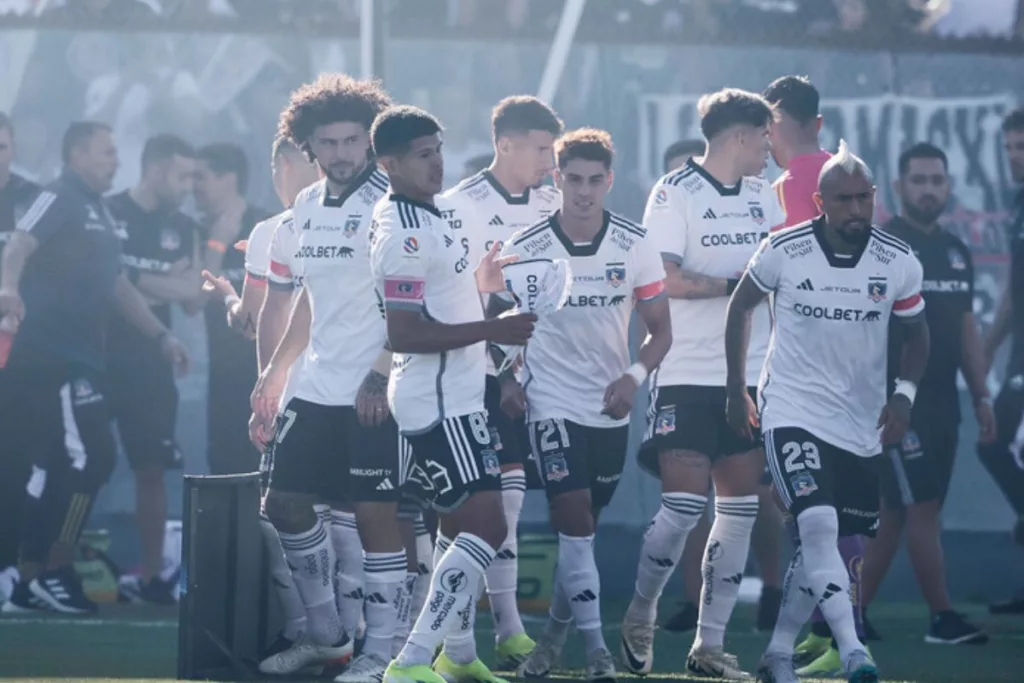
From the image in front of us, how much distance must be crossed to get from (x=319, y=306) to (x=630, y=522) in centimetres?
422

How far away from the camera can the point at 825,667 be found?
8219mm

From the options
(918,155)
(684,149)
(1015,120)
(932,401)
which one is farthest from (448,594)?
(1015,120)

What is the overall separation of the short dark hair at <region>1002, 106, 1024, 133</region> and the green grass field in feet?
9.01

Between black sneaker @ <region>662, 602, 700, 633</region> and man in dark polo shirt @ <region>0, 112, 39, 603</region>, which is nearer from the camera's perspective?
black sneaker @ <region>662, 602, 700, 633</region>

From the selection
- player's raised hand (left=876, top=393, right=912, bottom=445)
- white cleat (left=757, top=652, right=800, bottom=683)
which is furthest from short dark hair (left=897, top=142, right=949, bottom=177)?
white cleat (left=757, top=652, right=800, bottom=683)

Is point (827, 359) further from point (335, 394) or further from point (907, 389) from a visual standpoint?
point (335, 394)

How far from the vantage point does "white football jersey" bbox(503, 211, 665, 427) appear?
791 centimetres

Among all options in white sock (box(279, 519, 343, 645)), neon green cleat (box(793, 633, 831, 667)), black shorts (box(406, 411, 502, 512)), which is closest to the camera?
black shorts (box(406, 411, 502, 512))

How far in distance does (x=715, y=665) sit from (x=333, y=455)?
1769 millimetres

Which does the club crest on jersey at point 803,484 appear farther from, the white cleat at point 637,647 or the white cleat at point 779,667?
the white cleat at point 637,647

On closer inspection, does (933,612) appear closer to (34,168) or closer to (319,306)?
(319,306)

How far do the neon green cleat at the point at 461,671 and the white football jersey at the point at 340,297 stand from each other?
1048 millimetres

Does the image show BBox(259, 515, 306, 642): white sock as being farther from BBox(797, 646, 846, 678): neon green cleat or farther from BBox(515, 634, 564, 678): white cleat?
BBox(797, 646, 846, 678): neon green cleat

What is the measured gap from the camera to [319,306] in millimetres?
7629
